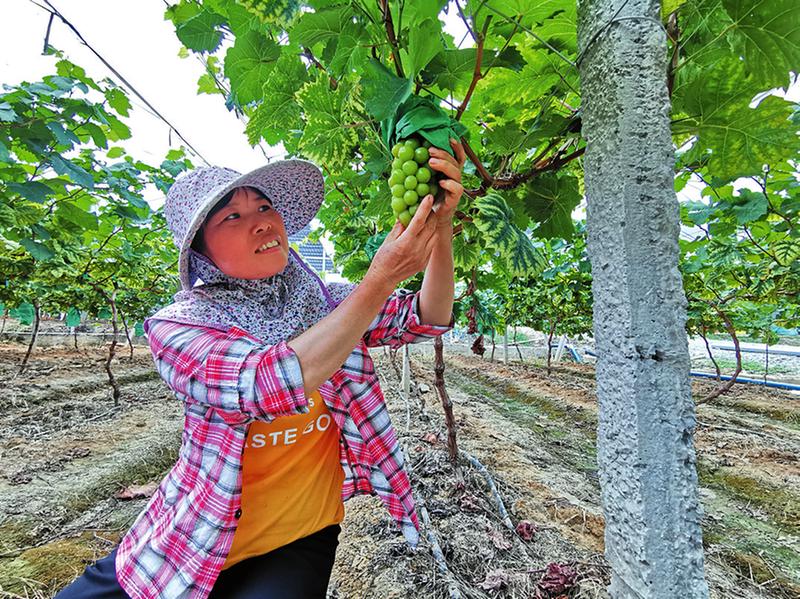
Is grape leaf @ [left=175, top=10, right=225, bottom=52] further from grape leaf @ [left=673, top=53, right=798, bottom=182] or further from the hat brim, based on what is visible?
grape leaf @ [left=673, top=53, right=798, bottom=182]

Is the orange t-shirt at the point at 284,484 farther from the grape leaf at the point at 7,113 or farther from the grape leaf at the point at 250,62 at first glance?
the grape leaf at the point at 7,113

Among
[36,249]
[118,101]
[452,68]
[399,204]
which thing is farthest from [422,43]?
[36,249]

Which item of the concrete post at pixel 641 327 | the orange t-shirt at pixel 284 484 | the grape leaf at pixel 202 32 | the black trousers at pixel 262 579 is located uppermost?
the grape leaf at pixel 202 32

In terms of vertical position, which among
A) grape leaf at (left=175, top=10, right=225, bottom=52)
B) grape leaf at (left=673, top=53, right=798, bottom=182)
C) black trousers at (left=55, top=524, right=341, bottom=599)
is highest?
grape leaf at (left=175, top=10, right=225, bottom=52)

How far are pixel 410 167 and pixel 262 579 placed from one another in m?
1.11

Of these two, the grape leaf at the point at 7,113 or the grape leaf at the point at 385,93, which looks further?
the grape leaf at the point at 7,113

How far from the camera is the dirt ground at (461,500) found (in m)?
2.27

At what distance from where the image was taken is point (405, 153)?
771 mm

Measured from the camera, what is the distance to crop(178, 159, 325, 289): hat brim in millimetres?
1034

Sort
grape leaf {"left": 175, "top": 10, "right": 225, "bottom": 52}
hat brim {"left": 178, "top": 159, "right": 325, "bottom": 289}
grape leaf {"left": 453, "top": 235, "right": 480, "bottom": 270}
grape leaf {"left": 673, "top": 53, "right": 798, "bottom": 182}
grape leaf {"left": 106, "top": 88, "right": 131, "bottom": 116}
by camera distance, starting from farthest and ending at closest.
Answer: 1. grape leaf {"left": 106, "top": 88, "right": 131, "bottom": 116}
2. grape leaf {"left": 453, "top": 235, "right": 480, "bottom": 270}
3. grape leaf {"left": 175, "top": 10, "right": 225, "bottom": 52}
4. hat brim {"left": 178, "top": 159, "right": 325, "bottom": 289}
5. grape leaf {"left": 673, "top": 53, "right": 798, "bottom": 182}

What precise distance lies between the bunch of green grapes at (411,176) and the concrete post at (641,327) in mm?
308

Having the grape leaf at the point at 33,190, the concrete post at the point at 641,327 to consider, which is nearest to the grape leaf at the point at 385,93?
the concrete post at the point at 641,327

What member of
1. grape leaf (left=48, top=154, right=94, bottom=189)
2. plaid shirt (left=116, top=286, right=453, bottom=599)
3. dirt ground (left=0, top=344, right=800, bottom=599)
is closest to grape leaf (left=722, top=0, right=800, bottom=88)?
plaid shirt (left=116, top=286, right=453, bottom=599)

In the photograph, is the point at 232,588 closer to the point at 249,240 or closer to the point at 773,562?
the point at 249,240
